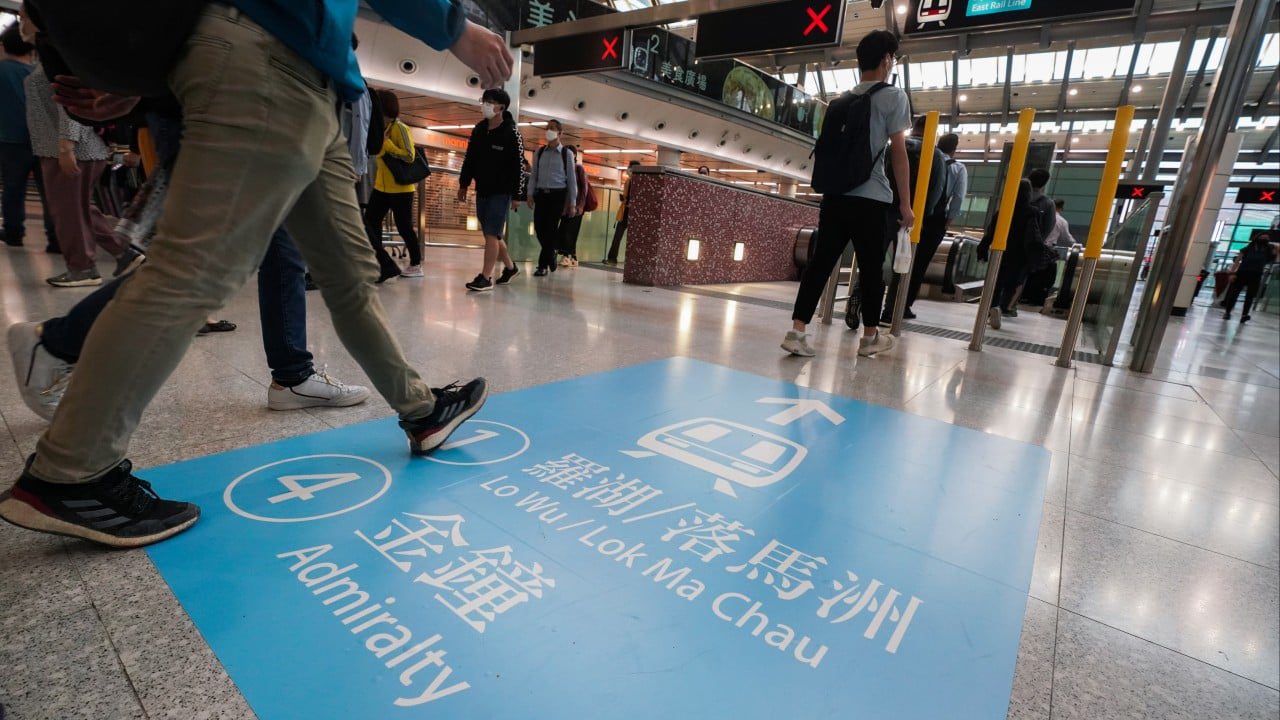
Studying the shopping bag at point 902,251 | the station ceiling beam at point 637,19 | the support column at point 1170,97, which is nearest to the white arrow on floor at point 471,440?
the shopping bag at point 902,251

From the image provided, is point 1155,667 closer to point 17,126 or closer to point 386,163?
point 386,163

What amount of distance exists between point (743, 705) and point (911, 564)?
0.58 metres

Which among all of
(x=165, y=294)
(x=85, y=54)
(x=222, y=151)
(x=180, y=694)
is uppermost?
(x=85, y=54)

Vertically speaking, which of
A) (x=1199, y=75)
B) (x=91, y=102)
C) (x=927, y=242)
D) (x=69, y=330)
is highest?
(x=1199, y=75)

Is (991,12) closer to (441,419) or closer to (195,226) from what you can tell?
(441,419)

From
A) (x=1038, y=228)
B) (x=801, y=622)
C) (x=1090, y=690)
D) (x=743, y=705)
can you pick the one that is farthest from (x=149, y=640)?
(x=1038, y=228)

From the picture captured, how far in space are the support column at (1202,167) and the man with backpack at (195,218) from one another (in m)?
4.23

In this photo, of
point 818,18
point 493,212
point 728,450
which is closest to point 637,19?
point 818,18

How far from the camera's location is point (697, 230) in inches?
277

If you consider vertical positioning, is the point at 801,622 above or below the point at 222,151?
below

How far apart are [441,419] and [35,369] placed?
Result: 96 cm

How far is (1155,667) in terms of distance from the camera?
3.65ft

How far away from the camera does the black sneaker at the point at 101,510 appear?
1.08 metres

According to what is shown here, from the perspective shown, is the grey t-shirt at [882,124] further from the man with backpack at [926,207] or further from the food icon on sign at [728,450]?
the food icon on sign at [728,450]
